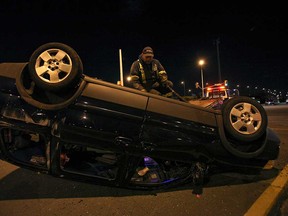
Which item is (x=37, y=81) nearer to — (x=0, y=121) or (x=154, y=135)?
(x=0, y=121)

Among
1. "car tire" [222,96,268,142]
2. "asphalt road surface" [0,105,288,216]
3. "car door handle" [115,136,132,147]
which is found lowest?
"asphalt road surface" [0,105,288,216]

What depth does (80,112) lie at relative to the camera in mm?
2609

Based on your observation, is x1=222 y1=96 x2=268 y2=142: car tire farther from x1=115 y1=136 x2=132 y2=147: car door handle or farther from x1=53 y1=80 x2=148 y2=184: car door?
x1=115 y1=136 x2=132 y2=147: car door handle

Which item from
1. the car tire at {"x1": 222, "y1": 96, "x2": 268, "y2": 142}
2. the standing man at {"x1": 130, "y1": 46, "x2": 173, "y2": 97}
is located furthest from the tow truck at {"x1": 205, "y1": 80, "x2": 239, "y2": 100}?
the car tire at {"x1": 222, "y1": 96, "x2": 268, "y2": 142}

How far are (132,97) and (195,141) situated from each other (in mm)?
932

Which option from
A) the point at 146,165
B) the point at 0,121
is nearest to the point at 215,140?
the point at 146,165

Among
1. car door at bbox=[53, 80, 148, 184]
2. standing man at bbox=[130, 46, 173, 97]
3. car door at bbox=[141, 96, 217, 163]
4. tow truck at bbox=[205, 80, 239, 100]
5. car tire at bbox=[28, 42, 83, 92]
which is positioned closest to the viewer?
car tire at bbox=[28, 42, 83, 92]

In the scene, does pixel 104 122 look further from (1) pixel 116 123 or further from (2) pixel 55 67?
(2) pixel 55 67

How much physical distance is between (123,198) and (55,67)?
185cm

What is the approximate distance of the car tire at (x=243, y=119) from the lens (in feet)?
9.34

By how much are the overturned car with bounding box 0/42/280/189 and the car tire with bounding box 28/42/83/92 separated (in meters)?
0.01

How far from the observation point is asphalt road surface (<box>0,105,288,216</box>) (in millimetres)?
2762

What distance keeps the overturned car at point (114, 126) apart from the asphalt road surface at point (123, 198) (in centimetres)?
24

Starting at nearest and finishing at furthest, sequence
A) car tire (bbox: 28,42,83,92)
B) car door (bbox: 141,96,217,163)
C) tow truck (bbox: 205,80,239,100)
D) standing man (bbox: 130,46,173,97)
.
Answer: car tire (bbox: 28,42,83,92) → car door (bbox: 141,96,217,163) → standing man (bbox: 130,46,173,97) → tow truck (bbox: 205,80,239,100)
